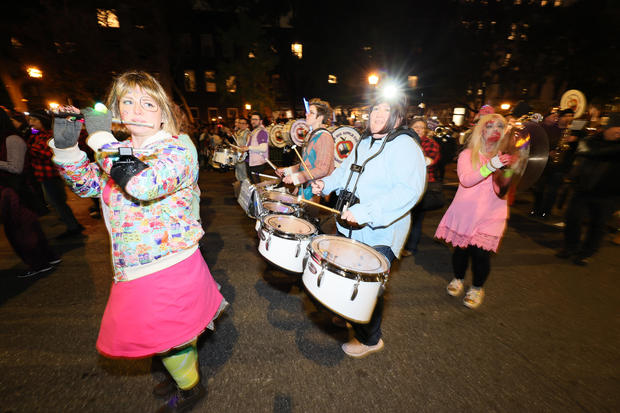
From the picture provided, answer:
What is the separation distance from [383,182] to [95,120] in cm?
180

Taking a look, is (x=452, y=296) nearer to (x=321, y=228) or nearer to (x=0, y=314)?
(x=321, y=228)

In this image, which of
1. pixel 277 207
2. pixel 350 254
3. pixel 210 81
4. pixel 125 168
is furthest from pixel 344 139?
pixel 210 81

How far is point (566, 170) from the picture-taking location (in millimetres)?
6434

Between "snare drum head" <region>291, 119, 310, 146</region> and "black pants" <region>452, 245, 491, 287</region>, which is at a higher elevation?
"snare drum head" <region>291, 119, 310, 146</region>

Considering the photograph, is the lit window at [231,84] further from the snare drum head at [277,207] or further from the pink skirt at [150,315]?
the pink skirt at [150,315]

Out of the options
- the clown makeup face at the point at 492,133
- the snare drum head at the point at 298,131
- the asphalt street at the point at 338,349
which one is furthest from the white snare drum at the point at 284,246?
the snare drum head at the point at 298,131

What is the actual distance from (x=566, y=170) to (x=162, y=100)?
8.48m

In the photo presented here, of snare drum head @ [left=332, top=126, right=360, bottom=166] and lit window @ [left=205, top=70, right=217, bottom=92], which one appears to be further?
lit window @ [left=205, top=70, right=217, bottom=92]

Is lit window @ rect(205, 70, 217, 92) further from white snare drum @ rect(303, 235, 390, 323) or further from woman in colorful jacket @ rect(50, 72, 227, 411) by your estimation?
white snare drum @ rect(303, 235, 390, 323)

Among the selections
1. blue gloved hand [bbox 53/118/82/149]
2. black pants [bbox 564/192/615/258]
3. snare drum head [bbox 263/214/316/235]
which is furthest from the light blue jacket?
black pants [bbox 564/192/615/258]

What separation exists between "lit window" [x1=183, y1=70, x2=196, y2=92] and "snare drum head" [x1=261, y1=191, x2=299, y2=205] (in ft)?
106

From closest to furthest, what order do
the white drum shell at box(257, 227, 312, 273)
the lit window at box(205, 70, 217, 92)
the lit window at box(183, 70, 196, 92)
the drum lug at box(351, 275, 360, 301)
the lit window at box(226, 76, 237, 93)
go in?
the drum lug at box(351, 275, 360, 301)
the white drum shell at box(257, 227, 312, 273)
the lit window at box(226, 76, 237, 93)
the lit window at box(183, 70, 196, 92)
the lit window at box(205, 70, 217, 92)

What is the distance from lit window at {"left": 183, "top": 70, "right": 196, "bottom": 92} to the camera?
98.1ft

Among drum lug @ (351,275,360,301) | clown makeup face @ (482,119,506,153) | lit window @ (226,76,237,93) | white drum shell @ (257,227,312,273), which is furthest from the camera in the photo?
lit window @ (226,76,237,93)
